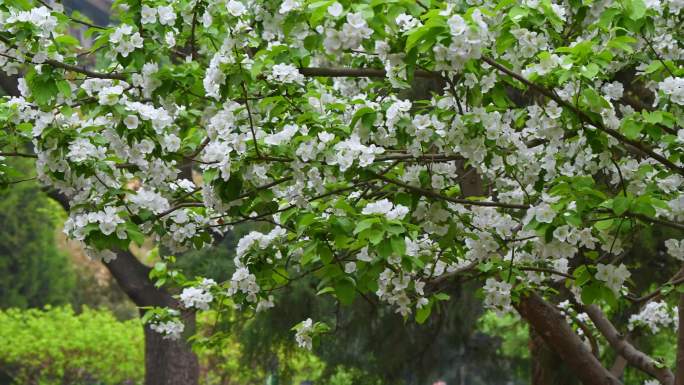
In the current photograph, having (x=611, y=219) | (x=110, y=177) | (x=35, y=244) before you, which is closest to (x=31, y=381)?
(x=35, y=244)

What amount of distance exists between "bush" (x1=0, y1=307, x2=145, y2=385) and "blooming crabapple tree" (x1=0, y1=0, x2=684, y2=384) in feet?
35.2

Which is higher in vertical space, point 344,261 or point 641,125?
point 641,125

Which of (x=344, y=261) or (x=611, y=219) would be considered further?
(x=344, y=261)

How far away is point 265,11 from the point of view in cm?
312

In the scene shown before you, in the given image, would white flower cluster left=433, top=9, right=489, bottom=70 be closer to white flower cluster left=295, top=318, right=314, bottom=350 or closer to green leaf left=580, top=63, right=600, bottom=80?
green leaf left=580, top=63, right=600, bottom=80

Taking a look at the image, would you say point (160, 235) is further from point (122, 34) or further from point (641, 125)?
point (641, 125)

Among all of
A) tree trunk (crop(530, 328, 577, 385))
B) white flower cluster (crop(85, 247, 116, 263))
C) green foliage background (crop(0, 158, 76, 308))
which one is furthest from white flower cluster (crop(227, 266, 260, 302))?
green foliage background (crop(0, 158, 76, 308))

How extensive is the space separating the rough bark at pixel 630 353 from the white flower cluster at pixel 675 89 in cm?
210

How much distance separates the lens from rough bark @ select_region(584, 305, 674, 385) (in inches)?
186

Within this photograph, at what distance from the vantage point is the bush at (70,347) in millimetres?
13680

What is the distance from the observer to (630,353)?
16.4ft

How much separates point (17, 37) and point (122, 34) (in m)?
0.34

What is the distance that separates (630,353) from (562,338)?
0.48 meters

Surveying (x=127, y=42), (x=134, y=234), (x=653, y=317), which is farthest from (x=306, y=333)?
(x=653, y=317)
